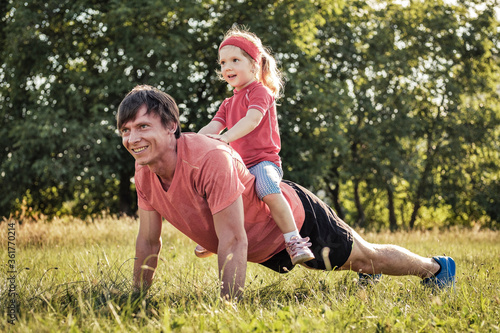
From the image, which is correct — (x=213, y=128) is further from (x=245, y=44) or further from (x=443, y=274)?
(x=443, y=274)

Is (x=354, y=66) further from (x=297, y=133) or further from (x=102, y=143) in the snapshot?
(x=102, y=143)

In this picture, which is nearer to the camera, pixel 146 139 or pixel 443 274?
pixel 146 139

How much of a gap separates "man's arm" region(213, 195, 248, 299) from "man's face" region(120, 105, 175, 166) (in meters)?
0.51

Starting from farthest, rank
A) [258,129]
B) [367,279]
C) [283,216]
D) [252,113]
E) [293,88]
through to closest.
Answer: [293,88], [258,129], [252,113], [367,279], [283,216]

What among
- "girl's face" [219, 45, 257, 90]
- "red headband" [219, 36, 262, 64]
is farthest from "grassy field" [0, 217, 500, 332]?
"red headband" [219, 36, 262, 64]

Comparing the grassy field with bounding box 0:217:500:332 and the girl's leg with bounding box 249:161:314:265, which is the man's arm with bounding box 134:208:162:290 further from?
the girl's leg with bounding box 249:161:314:265

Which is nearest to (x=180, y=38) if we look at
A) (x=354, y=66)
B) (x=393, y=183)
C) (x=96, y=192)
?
(x=96, y=192)

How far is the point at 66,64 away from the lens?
15414 mm

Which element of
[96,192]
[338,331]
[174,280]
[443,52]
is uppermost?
[443,52]

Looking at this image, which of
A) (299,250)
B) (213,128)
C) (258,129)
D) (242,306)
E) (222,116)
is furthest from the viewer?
(222,116)

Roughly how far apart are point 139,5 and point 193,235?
12505 mm

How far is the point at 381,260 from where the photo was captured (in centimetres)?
335

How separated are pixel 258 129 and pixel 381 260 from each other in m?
1.36

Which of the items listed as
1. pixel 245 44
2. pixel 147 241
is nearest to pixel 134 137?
pixel 147 241
